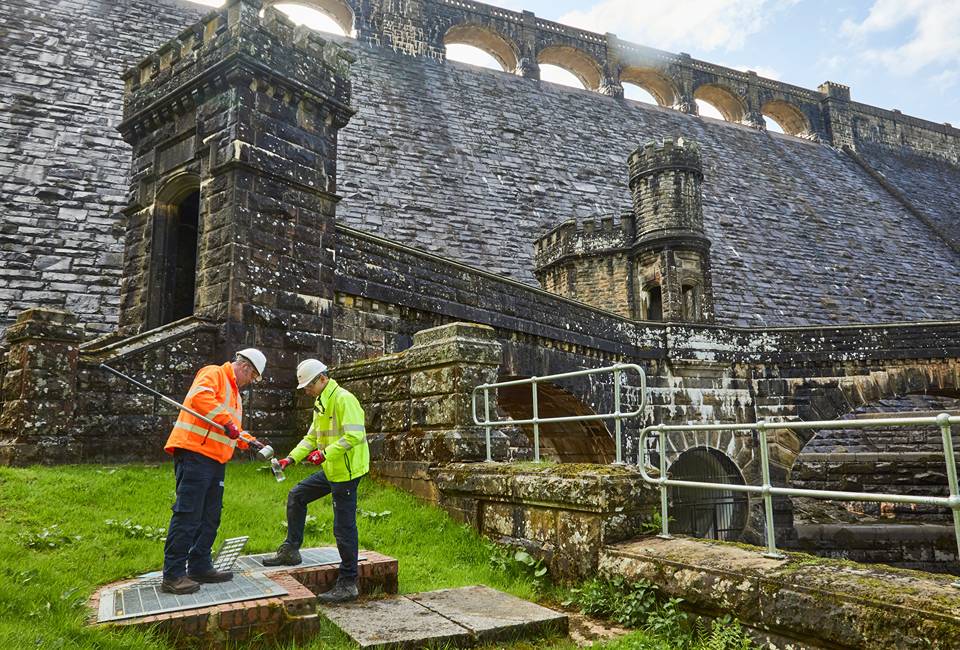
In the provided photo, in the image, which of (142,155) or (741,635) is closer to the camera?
(741,635)

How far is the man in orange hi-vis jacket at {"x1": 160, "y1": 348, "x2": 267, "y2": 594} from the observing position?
12.7 ft

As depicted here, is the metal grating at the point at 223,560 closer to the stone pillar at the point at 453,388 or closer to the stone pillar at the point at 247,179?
the stone pillar at the point at 453,388

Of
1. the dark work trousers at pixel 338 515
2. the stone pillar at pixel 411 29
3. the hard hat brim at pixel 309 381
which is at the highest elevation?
the stone pillar at pixel 411 29

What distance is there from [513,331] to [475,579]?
24.9 ft

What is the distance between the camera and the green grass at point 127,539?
3361 mm

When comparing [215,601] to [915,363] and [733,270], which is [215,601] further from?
[733,270]

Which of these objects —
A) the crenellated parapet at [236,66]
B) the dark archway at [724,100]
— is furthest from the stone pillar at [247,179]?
the dark archway at [724,100]

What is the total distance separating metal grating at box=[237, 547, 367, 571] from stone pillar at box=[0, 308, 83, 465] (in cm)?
292

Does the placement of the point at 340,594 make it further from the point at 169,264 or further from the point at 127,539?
the point at 169,264

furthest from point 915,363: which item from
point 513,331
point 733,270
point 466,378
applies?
point 466,378

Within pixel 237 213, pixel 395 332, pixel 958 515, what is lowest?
pixel 958 515

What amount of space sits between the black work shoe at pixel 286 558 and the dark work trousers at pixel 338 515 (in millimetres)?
39

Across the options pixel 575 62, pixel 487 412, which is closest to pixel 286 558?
pixel 487 412

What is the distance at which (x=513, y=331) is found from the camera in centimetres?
1251
